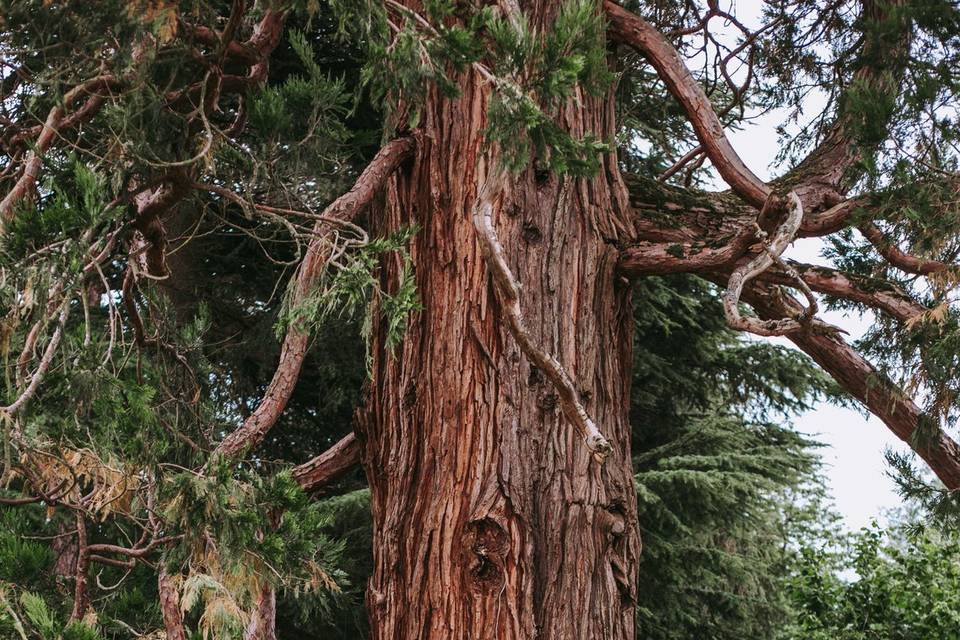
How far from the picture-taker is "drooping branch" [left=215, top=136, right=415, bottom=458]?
3340 mm

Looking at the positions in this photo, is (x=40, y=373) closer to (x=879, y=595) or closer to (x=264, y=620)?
(x=264, y=620)

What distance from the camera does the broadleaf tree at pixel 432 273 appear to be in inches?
113

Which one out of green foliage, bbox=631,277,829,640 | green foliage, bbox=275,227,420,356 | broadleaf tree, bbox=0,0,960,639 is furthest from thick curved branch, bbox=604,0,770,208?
green foliage, bbox=631,277,829,640

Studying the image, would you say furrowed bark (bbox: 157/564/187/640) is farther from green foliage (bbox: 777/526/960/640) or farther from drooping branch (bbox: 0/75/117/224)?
green foliage (bbox: 777/526/960/640)

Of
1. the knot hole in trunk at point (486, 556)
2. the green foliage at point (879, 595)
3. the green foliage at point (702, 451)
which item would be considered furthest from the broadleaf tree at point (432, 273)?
the green foliage at point (879, 595)

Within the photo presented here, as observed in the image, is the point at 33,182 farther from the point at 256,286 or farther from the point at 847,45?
the point at 256,286

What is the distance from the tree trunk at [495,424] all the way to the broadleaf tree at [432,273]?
0.01 m

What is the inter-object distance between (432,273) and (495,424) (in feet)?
2.11

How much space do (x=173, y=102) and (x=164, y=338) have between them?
3.00 feet

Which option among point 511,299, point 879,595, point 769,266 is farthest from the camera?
point 879,595

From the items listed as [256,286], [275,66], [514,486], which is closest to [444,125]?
[514,486]

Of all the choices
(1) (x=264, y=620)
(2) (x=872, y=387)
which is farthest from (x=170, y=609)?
(2) (x=872, y=387)

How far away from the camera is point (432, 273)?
3832 millimetres

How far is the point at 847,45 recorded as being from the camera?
4930 mm
